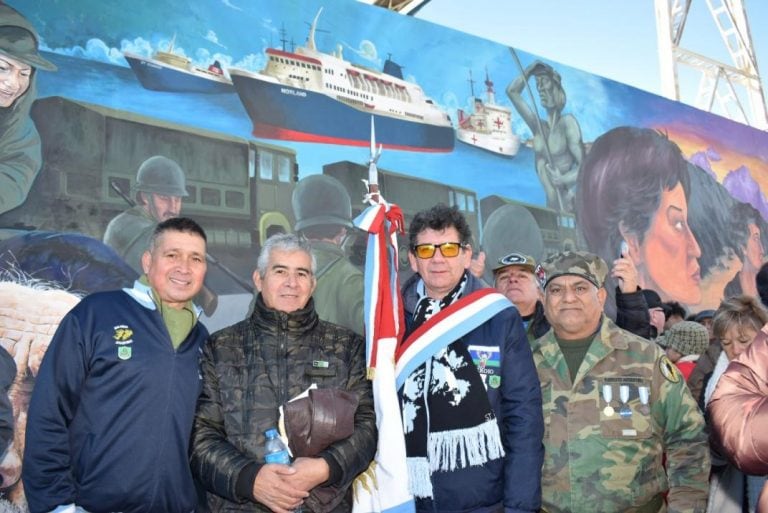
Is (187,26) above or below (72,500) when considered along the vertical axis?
above

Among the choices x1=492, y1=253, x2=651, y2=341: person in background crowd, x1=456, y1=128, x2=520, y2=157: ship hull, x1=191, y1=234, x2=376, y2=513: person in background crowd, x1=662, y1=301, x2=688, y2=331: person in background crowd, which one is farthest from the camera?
x1=662, y1=301, x2=688, y2=331: person in background crowd

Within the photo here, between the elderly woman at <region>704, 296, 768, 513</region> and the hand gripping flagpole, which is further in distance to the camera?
the hand gripping flagpole

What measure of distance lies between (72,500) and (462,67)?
6.06 m

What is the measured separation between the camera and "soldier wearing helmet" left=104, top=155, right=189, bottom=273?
14.4ft

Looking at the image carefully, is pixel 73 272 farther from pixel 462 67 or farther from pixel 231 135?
pixel 462 67

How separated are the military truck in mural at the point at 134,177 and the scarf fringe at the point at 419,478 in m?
3.03

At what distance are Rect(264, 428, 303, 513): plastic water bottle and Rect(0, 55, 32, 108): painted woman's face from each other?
340cm

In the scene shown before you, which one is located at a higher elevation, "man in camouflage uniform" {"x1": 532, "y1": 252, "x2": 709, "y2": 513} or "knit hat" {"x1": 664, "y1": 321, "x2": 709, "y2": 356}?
Answer: "knit hat" {"x1": 664, "y1": 321, "x2": 709, "y2": 356}

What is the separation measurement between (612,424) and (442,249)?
845 millimetres

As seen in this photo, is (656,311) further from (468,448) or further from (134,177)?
(468,448)

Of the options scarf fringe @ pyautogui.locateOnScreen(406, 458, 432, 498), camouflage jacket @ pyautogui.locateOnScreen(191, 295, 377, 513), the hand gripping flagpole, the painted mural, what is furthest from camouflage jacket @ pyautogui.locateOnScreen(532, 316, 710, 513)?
the painted mural

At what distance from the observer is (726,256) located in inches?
362

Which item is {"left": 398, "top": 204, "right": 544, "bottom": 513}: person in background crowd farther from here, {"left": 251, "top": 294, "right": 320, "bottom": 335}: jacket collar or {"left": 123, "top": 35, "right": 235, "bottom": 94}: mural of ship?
{"left": 123, "top": 35, "right": 235, "bottom": 94}: mural of ship

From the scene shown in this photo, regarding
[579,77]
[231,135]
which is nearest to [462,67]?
[579,77]
